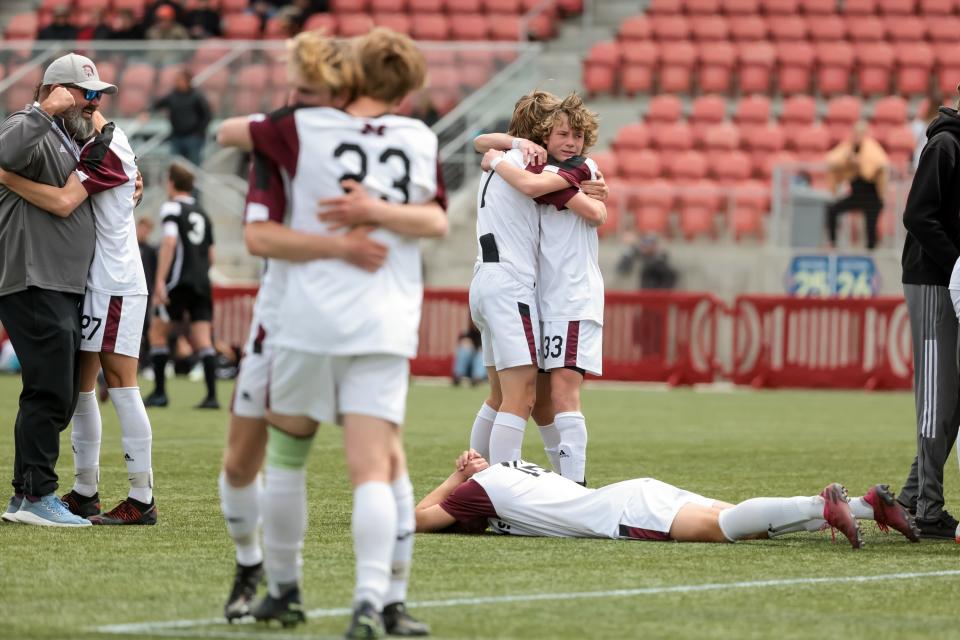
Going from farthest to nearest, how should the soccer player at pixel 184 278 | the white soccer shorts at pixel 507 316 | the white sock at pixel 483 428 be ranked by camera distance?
the soccer player at pixel 184 278 → the white sock at pixel 483 428 → the white soccer shorts at pixel 507 316

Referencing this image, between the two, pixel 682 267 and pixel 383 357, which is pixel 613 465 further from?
pixel 682 267

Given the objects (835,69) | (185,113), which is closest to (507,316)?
(185,113)

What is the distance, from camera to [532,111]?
844 centimetres

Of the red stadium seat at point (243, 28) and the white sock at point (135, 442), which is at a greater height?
the red stadium seat at point (243, 28)

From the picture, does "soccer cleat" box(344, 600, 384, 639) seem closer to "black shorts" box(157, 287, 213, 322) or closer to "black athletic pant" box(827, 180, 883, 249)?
"black shorts" box(157, 287, 213, 322)

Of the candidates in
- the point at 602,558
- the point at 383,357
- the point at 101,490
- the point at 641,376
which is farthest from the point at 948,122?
the point at 641,376

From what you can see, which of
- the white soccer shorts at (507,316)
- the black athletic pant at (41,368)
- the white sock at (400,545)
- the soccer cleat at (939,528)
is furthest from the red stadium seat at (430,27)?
the white sock at (400,545)

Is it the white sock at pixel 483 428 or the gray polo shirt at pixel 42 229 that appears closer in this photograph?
the gray polo shirt at pixel 42 229

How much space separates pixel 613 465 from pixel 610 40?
17.6 m

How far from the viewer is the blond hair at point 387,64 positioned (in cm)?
503

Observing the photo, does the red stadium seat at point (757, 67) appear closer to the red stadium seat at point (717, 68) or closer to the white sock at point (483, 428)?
the red stadium seat at point (717, 68)

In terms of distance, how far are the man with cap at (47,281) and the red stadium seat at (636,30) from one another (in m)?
19.9

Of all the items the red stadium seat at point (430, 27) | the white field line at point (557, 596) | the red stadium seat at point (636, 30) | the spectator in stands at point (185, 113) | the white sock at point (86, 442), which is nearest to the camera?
A: the white field line at point (557, 596)

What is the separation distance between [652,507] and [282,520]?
2.61 meters
